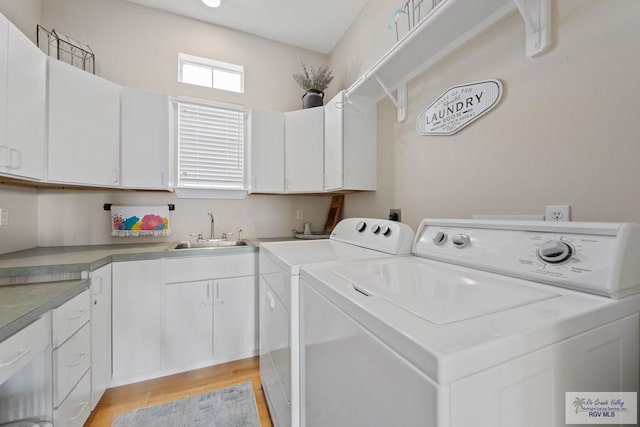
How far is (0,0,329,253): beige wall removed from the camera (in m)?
1.98

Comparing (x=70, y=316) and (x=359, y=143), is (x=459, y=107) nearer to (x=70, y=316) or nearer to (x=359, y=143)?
(x=359, y=143)

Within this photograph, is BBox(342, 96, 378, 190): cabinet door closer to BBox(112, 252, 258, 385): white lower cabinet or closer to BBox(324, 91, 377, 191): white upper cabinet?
BBox(324, 91, 377, 191): white upper cabinet

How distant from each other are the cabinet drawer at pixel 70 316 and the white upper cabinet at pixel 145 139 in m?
0.94

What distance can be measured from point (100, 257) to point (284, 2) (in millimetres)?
2463

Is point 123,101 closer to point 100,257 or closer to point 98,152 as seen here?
point 98,152

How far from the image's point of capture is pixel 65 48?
6.50ft

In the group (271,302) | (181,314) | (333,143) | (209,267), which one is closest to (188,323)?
(181,314)

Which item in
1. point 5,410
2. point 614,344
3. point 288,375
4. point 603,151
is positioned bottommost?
point 5,410

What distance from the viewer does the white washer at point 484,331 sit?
44cm

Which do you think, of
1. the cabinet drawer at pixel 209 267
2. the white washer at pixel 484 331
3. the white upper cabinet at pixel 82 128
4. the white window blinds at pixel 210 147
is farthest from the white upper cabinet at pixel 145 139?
the white washer at pixel 484 331

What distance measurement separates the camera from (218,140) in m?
2.41

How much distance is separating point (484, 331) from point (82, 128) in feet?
8.18

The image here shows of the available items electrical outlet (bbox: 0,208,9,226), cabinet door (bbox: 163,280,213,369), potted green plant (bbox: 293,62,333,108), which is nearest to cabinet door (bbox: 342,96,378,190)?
potted green plant (bbox: 293,62,333,108)

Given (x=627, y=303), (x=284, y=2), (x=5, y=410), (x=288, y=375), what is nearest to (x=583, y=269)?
(x=627, y=303)
